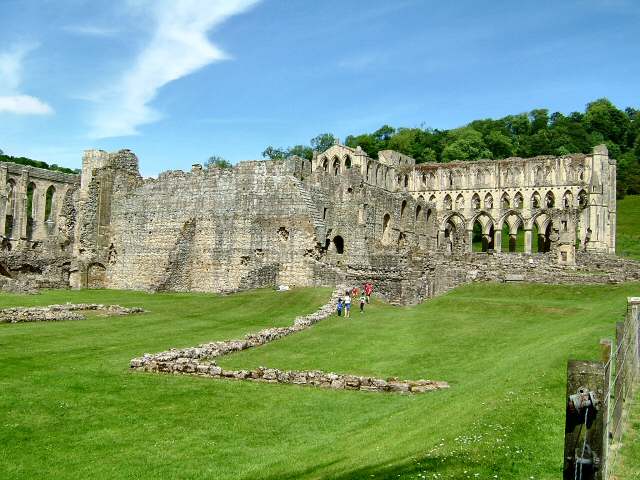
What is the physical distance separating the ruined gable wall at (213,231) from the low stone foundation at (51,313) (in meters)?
9.07

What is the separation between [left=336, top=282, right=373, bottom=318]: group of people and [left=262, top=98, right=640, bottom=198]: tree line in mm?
84773

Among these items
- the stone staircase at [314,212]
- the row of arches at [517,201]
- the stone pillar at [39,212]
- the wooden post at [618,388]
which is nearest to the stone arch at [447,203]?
the row of arches at [517,201]

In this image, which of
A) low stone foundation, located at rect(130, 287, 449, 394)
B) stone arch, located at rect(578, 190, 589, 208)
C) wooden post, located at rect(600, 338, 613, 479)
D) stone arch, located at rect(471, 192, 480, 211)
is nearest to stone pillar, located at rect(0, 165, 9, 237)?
stone arch, located at rect(471, 192, 480, 211)

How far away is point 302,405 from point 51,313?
55.2 ft

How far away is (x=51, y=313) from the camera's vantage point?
90.2ft

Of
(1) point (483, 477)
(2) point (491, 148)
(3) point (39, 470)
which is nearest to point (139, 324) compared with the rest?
(3) point (39, 470)

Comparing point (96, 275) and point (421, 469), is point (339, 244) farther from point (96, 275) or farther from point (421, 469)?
point (421, 469)

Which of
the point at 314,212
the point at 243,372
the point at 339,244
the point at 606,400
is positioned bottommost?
the point at 243,372

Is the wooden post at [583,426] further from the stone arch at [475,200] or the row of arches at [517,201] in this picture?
the stone arch at [475,200]

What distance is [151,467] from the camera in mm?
10641

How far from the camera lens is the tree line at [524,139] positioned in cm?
11494

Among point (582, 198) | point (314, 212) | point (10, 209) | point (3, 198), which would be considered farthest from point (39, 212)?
point (582, 198)

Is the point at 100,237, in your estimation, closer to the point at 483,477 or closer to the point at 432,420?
the point at 432,420

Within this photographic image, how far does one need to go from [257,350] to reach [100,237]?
3031 centimetres
